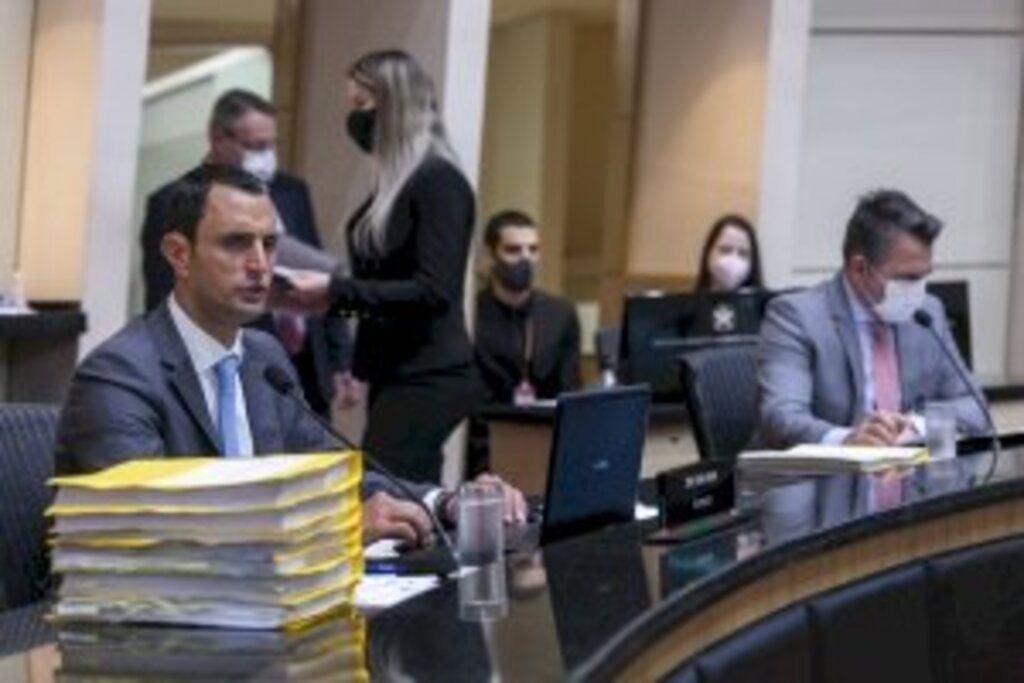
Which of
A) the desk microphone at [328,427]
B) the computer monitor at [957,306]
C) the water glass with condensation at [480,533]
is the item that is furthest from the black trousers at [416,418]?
the computer monitor at [957,306]

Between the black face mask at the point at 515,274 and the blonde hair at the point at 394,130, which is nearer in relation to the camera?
the blonde hair at the point at 394,130

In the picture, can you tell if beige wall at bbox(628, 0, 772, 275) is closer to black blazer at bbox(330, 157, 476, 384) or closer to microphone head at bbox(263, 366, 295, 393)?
black blazer at bbox(330, 157, 476, 384)

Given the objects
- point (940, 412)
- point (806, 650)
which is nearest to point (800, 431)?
point (940, 412)

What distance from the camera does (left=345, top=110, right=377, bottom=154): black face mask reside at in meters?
5.91

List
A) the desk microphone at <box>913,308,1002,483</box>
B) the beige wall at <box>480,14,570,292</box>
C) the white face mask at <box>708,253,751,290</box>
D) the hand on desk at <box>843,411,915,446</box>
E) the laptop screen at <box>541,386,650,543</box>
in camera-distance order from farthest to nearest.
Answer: the beige wall at <box>480,14,570,292</box> → the white face mask at <box>708,253,751,290</box> → the desk microphone at <box>913,308,1002,483</box> → the hand on desk at <box>843,411,915,446</box> → the laptop screen at <box>541,386,650,543</box>

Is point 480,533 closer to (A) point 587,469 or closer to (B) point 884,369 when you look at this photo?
(A) point 587,469

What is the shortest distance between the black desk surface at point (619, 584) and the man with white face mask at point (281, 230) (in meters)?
1.84

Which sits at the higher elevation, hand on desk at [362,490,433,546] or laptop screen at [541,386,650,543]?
laptop screen at [541,386,650,543]

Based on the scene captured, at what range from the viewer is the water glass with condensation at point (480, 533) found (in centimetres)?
338

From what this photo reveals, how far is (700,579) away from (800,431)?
2.31m

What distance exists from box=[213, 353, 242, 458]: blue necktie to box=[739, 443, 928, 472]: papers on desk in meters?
1.09

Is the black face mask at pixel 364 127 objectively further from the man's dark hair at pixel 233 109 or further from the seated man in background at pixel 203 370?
the seated man in background at pixel 203 370

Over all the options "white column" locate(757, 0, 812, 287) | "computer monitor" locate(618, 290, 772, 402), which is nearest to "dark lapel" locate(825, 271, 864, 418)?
"computer monitor" locate(618, 290, 772, 402)

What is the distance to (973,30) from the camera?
436 inches
